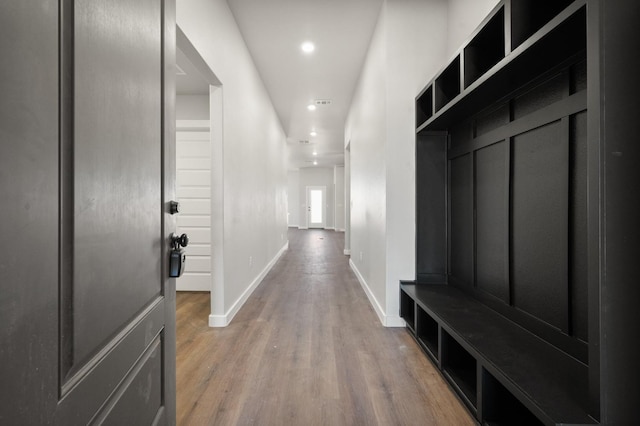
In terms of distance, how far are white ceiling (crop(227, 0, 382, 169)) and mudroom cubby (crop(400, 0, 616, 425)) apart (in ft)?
4.41

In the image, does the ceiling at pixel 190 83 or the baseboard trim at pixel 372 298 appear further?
the ceiling at pixel 190 83

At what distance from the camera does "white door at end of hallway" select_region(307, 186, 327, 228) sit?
46.0 ft

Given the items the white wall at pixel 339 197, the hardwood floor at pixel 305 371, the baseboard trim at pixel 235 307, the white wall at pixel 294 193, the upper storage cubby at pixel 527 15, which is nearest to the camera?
the upper storage cubby at pixel 527 15

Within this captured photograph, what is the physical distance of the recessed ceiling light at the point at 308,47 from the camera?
350 cm

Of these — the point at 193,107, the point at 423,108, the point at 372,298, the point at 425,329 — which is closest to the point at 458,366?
the point at 425,329

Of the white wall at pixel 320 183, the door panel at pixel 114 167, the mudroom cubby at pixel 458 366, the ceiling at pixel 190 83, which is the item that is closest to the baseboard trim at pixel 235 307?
the mudroom cubby at pixel 458 366

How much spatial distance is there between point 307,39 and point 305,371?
3219 millimetres

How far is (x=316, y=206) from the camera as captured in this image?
14.2m

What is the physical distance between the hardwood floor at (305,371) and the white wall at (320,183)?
1048cm

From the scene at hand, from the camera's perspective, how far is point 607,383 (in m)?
0.94

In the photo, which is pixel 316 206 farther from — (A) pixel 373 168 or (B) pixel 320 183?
(A) pixel 373 168

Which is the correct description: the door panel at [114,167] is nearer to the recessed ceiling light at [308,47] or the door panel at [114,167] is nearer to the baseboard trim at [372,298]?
the baseboard trim at [372,298]

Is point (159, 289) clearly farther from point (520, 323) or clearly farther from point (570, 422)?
point (520, 323)

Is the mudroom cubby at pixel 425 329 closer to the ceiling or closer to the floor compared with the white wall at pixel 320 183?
closer to the floor
